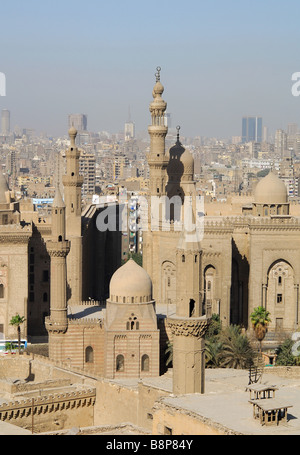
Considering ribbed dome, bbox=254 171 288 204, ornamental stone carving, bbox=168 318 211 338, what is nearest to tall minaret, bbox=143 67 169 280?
ribbed dome, bbox=254 171 288 204

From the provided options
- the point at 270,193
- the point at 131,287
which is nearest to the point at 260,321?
the point at 270,193

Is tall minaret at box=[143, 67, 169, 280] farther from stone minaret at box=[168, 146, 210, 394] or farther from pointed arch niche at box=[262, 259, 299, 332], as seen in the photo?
stone minaret at box=[168, 146, 210, 394]

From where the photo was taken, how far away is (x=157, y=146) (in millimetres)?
52375

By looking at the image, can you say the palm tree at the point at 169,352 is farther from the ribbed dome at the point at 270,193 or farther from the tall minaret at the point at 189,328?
the ribbed dome at the point at 270,193

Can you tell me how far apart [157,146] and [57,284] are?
1103cm

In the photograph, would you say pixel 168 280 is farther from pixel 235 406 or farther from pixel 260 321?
pixel 235 406

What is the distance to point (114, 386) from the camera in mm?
38344

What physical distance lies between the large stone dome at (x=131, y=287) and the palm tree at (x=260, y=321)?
28.5 ft

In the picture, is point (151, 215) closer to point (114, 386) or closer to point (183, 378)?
point (114, 386)

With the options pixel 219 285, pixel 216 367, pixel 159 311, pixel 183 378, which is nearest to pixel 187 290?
pixel 183 378

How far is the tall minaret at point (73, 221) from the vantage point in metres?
52.4

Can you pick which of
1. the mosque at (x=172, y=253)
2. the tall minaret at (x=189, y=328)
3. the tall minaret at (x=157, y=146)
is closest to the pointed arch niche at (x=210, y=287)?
the mosque at (x=172, y=253)

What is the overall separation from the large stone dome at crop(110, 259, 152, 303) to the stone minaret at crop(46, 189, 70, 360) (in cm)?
230

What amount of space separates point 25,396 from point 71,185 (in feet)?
54.3
